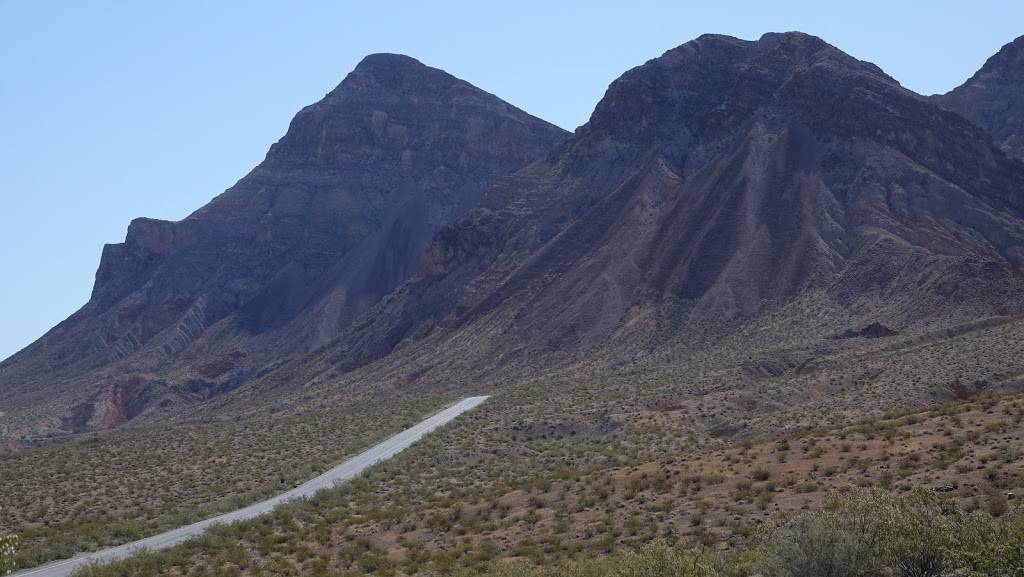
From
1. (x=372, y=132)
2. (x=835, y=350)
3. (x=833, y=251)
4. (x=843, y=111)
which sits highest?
(x=372, y=132)

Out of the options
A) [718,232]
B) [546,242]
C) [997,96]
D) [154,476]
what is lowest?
[154,476]

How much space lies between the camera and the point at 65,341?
133750 mm

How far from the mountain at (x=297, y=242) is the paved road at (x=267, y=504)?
6281cm

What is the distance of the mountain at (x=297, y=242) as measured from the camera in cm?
12119

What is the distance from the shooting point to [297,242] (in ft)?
454

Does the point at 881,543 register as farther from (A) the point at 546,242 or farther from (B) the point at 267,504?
(A) the point at 546,242

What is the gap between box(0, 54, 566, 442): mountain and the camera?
12119 cm

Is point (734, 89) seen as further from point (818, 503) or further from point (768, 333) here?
point (818, 503)

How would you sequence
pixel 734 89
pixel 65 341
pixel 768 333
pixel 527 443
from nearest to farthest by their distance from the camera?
pixel 527 443
pixel 768 333
pixel 734 89
pixel 65 341

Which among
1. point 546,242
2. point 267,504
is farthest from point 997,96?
point 267,504

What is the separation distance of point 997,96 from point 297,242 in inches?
3270

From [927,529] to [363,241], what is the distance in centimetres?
12268

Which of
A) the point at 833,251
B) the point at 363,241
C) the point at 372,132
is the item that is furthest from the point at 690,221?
the point at 372,132

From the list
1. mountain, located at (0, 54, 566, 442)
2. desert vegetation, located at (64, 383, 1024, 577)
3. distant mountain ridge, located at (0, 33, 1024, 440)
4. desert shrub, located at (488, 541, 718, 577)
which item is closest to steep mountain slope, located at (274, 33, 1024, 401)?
distant mountain ridge, located at (0, 33, 1024, 440)
